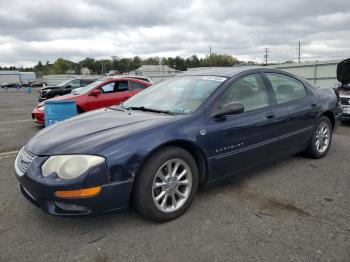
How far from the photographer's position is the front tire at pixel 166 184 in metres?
2.79

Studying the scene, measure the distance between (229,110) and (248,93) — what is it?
0.65 m

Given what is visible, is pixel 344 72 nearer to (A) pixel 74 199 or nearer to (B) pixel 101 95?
(B) pixel 101 95

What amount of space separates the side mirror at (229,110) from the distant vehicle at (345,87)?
17.7 feet

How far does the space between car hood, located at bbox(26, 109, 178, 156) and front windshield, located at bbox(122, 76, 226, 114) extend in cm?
26

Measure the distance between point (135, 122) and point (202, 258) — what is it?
1.36 m

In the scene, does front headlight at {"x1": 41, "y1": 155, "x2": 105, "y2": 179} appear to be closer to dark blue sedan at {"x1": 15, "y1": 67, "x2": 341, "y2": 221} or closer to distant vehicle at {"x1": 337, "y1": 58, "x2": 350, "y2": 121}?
dark blue sedan at {"x1": 15, "y1": 67, "x2": 341, "y2": 221}

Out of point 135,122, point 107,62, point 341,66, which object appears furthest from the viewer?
point 107,62

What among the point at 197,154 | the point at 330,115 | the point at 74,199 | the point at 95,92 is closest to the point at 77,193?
the point at 74,199

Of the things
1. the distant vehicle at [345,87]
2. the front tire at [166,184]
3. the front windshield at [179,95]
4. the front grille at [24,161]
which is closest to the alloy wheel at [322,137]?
the front windshield at [179,95]

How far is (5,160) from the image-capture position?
5.22m

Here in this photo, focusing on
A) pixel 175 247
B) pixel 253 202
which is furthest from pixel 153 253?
pixel 253 202

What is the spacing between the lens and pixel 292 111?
13.8ft

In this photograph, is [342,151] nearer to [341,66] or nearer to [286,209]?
[286,209]

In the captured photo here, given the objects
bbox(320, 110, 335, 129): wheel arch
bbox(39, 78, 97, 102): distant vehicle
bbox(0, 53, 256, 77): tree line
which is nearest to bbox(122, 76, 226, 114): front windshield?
bbox(320, 110, 335, 129): wheel arch
